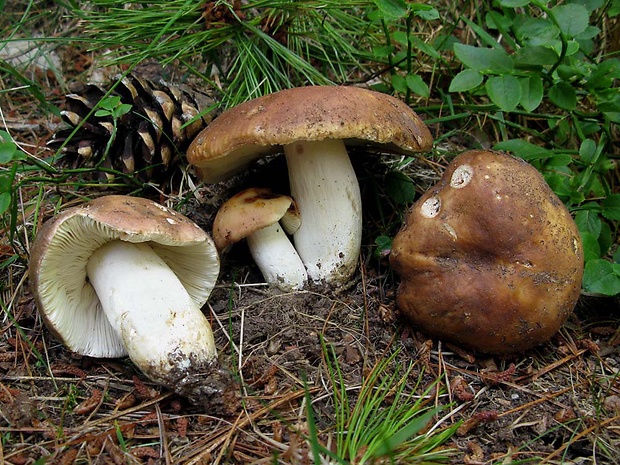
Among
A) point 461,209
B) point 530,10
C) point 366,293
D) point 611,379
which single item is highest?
point 530,10

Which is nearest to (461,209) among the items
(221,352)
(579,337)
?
(579,337)

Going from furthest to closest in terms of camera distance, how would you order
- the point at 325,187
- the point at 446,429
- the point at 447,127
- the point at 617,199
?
the point at 447,127 → the point at 325,187 → the point at 617,199 → the point at 446,429

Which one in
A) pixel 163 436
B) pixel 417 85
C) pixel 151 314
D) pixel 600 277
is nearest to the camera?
pixel 163 436

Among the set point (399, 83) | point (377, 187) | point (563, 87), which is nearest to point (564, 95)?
point (563, 87)

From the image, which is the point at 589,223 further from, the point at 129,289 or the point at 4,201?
the point at 4,201

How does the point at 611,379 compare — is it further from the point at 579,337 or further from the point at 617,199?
the point at 617,199

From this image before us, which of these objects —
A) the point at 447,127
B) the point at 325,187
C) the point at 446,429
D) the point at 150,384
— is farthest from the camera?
the point at 447,127

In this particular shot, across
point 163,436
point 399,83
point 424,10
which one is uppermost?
point 424,10
